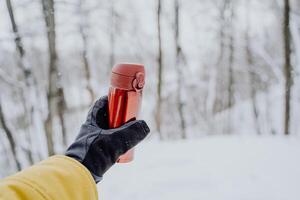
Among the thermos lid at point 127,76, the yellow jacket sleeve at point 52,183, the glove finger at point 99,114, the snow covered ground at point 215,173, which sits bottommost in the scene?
the snow covered ground at point 215,173

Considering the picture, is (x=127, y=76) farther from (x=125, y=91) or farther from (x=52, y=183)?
(x=52, y=183)

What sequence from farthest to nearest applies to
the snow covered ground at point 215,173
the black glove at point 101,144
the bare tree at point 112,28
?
the bare tree at point 112,28, the snow covered ground at point 215,173, the black glove at point 101,144

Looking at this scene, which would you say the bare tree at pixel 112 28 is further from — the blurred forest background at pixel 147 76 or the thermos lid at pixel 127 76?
the thermos lid at pixel 127 76

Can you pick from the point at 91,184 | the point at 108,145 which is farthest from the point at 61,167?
the point at 108,145

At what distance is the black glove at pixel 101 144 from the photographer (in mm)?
1304

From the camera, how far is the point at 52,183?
1.08 m

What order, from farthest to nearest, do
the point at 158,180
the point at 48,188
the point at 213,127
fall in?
the point at 213,127
the point at 158,180
the point at 48,188

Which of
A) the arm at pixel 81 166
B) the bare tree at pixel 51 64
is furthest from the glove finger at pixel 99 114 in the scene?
the bare tree at pixel 51 64

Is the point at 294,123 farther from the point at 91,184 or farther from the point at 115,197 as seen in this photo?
the point at 91,184

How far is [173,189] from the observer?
2.82m

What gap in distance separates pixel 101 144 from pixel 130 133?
0.40 feet

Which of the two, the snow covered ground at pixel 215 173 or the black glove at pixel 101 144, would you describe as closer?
the black glove at pixel 101 144

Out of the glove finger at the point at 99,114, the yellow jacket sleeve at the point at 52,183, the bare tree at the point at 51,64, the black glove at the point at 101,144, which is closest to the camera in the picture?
the yellow jacket sleeve at the point at 52,183

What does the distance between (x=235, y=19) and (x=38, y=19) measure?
25.3ft
